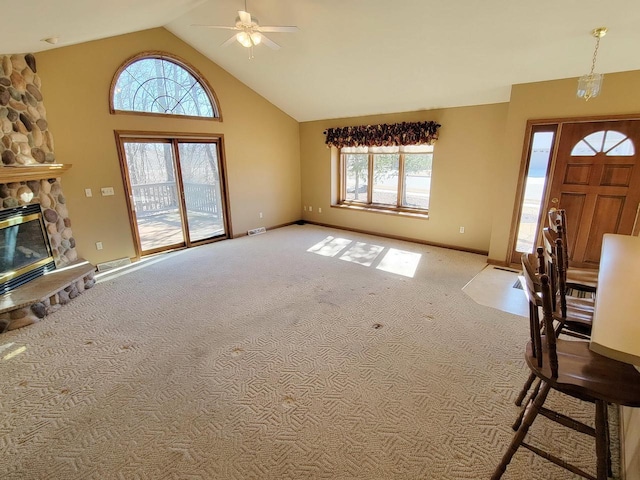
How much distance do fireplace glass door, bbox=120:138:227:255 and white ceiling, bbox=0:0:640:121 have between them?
1.52 meters

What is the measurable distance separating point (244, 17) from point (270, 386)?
10.9 feet

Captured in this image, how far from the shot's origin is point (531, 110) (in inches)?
149

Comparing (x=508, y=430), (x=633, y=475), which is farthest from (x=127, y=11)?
(x=633, y=475)

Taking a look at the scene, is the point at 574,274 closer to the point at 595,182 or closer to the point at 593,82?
the point at 593,82

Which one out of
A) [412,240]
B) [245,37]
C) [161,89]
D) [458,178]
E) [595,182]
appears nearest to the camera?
[245,37]

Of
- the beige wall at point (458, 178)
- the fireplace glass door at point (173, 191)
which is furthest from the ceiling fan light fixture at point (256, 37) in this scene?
the beige wall at point (458, 178)

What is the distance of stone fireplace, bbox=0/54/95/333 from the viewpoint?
3129 millimetres

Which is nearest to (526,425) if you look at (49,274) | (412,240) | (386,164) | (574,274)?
(574,274)

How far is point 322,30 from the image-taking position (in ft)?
12.2

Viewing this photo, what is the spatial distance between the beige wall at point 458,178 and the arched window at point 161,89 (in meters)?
2.66

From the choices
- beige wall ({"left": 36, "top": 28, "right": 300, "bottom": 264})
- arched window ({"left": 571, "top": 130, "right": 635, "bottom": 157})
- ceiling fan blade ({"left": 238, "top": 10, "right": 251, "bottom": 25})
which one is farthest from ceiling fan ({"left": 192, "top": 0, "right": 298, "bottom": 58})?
arched window ({"left": 571, "top": 130, "right": 635, "bottom": 157})

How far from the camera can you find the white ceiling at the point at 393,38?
2670 millimetres

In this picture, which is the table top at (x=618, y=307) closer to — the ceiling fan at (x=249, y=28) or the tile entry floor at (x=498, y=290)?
the tile entry floor at (x=498, y=290)

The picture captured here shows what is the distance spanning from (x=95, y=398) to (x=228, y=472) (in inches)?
47.1
